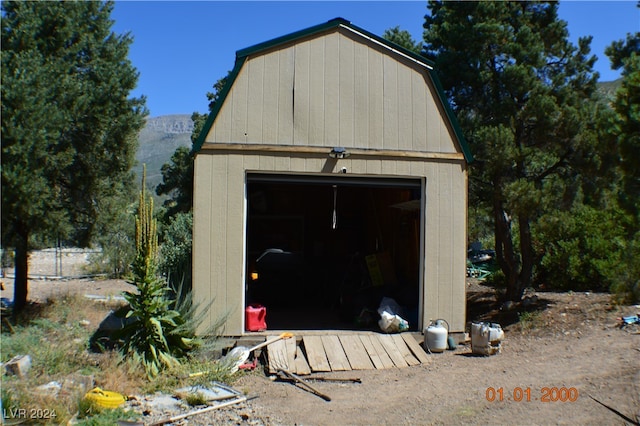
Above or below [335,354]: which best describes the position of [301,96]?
above

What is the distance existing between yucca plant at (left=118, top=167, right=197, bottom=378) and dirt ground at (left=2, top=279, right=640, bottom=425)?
43.1 inches

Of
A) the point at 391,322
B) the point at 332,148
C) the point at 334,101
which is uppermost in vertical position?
the point at 334,101

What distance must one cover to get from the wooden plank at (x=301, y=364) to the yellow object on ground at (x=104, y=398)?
242 centimetres

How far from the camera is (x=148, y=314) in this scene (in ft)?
24.1

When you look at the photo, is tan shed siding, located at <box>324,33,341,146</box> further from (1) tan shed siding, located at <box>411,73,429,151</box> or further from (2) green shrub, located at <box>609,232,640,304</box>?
(2) green shrub, located at <box>609,232,640,304</box>

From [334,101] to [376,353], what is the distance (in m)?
3.88

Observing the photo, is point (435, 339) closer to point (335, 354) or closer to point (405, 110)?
point (335, 354)

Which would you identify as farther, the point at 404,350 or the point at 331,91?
the point at 331,91

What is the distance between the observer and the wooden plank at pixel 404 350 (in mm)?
8180

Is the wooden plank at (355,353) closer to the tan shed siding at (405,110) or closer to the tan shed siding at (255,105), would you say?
the tan shed siding at (405,110)

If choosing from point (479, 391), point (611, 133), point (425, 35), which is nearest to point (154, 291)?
point (479, 391)

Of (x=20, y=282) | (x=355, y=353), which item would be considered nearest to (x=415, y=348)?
(x=355, y=353)

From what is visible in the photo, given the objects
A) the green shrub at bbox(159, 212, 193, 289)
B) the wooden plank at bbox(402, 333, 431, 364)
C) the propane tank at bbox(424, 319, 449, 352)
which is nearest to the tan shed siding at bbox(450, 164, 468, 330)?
the propane tank at bbox(424, 319, 449, 352)

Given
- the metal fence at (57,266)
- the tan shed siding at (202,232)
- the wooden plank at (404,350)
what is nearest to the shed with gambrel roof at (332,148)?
the tan shed siding at (202,232)
